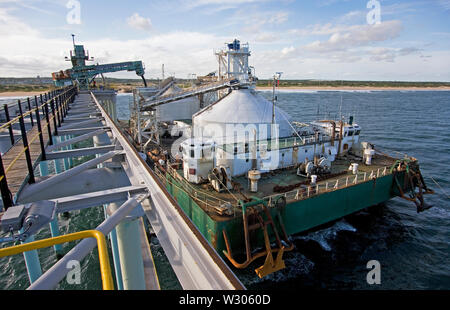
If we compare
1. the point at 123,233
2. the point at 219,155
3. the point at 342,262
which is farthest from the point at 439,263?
the point at 123,233

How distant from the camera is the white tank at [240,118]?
2836 centimetres

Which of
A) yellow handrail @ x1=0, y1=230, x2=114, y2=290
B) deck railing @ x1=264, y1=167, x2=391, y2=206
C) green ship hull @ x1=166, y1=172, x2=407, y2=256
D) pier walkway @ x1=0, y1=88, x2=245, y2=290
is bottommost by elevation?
green ship hull @ x1=166, y1=172, x2=407, y2=256

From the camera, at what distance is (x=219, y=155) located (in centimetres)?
2247

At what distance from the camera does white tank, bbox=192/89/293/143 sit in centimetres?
2836

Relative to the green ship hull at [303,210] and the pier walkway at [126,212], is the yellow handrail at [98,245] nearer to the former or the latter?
the pier walkway at [126,212]

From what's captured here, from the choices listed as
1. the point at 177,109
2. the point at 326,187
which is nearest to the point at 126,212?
the point at 326,187

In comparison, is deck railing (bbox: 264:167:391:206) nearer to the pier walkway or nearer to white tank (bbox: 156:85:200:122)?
the pier walkway

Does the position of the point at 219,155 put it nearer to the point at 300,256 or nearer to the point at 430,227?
the point at 300,256

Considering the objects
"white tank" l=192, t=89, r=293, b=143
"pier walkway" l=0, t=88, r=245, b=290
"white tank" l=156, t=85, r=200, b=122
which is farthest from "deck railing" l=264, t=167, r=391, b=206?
"white tank" l=156, t=85, r=200, b=122

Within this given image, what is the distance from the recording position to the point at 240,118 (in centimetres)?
2900

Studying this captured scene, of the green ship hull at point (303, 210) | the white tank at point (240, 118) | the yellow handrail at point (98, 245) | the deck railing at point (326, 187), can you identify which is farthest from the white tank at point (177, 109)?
the yellow handrail at point (98, 245)

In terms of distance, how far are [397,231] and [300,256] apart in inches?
406

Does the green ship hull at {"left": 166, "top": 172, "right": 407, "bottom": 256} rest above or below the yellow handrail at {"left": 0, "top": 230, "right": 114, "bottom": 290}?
below

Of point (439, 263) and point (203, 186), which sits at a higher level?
point (203, 186)
